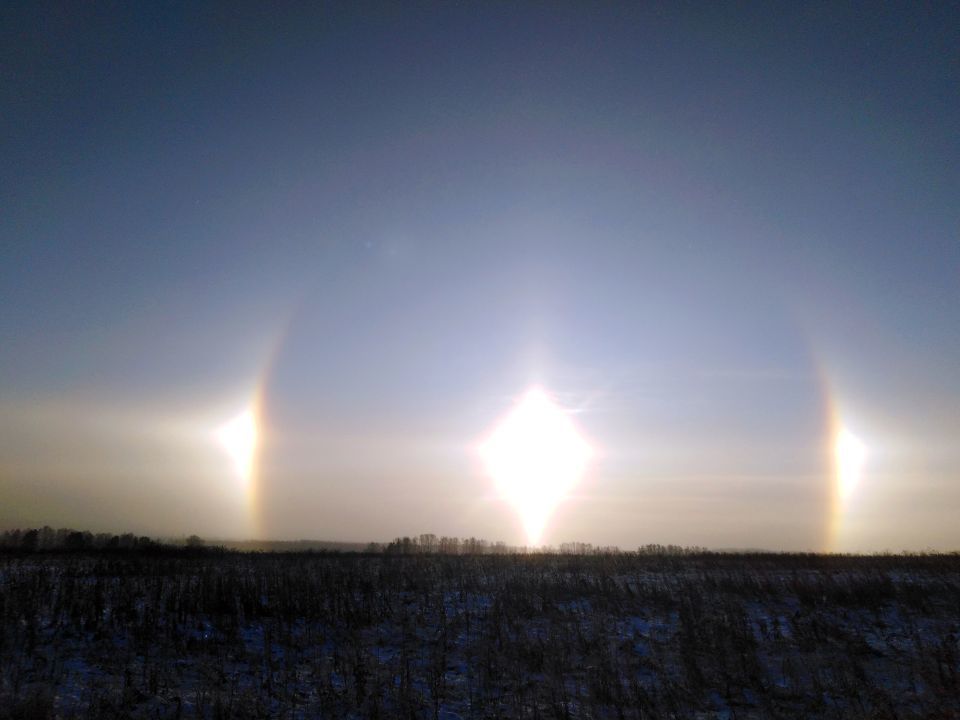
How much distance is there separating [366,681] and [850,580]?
18402mm

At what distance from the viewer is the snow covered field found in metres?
11.3

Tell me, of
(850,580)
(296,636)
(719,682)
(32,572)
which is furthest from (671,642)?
(32,572)

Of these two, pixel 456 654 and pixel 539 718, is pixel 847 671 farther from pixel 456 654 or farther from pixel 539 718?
pixel 456 654

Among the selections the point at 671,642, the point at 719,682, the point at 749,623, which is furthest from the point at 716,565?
the point at 719,682

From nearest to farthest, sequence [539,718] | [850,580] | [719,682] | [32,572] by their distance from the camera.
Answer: [539,718] < [719,682] < [32,572] < [850,580]

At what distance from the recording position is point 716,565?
2952 cm

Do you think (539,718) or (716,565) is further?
(716,565)

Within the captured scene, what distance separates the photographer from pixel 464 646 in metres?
14.9

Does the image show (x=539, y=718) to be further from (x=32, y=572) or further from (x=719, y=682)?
(x=32, y=572)

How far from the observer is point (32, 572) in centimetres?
1972

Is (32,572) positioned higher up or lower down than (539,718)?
higher up

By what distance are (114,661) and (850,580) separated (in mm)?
22588

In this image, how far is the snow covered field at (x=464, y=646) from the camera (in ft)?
37.2

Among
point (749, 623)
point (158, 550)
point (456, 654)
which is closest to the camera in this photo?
point (456, 654)
